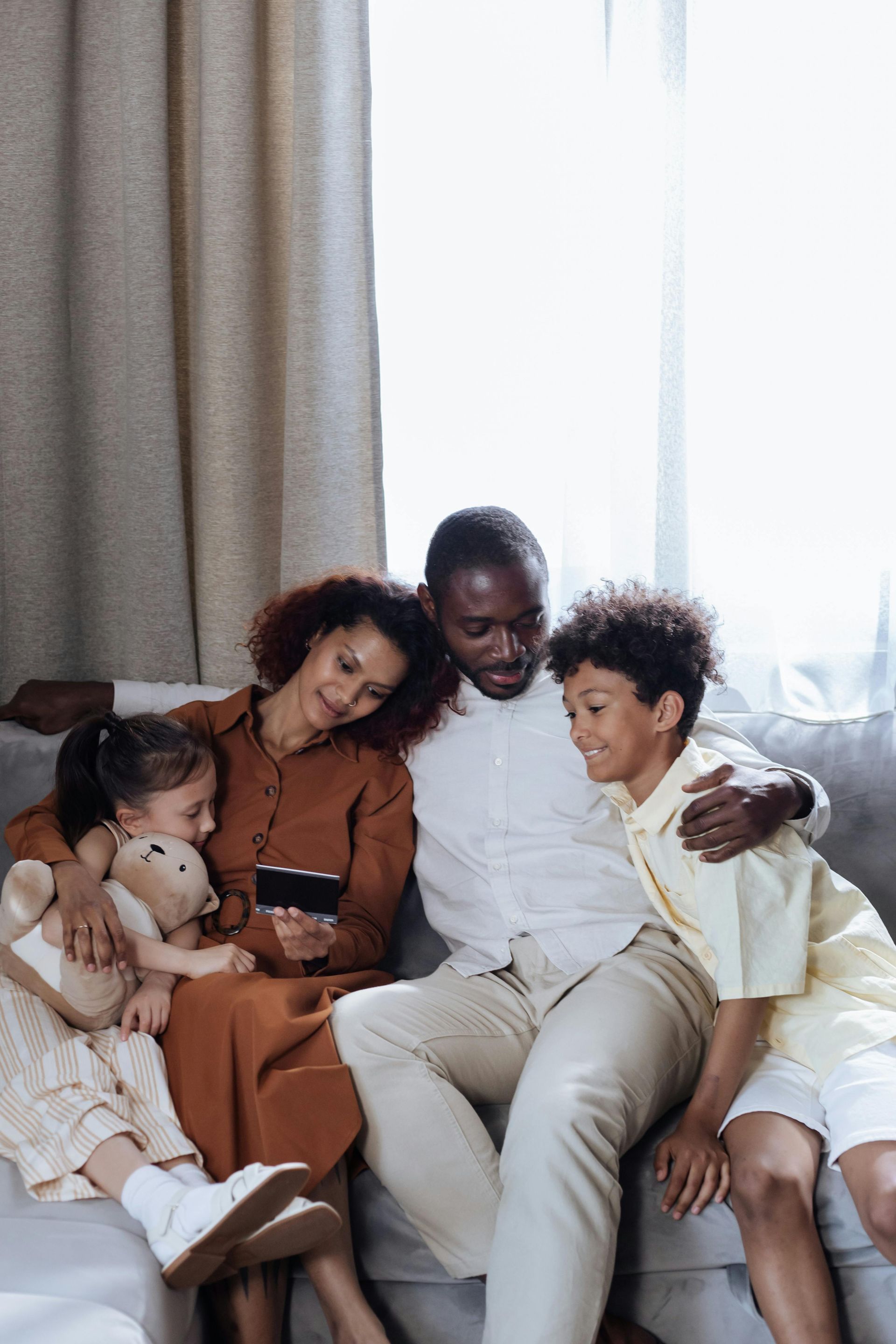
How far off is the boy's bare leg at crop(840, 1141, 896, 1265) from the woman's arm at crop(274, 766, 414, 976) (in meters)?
0.71

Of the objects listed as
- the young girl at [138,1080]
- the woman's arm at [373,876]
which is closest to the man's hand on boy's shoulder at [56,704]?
the young girl at [138,1080]

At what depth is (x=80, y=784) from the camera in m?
1.57

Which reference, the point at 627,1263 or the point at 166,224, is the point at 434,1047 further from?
the point at 166,224

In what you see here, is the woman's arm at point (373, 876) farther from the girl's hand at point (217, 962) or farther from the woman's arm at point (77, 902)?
the woman's arm at point (77, 902)

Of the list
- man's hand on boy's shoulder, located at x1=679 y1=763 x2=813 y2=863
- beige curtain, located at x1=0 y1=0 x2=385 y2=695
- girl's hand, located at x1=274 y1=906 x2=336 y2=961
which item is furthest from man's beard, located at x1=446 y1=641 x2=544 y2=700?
beige curtain, located at x1=0 y1=0 x2=385 y2=695

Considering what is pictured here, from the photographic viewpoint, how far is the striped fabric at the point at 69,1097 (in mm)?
1177

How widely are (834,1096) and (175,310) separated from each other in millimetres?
1935

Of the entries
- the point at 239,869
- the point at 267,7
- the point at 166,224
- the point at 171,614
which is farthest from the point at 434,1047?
the point at 267,7

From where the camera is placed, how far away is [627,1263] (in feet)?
4.03

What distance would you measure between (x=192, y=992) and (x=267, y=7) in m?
1.97

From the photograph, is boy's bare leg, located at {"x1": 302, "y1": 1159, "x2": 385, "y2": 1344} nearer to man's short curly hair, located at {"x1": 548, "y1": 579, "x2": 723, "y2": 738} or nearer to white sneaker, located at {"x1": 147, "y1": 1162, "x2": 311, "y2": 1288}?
white sneaker, located at {"x1": 147, "y1": 1162, "x2": 311, "y2": 1288}

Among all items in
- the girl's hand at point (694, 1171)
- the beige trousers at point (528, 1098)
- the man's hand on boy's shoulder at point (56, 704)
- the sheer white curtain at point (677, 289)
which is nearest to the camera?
the beige trousers at point (528, 1098)

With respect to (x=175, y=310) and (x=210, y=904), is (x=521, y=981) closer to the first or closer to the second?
(x=210, y=904)

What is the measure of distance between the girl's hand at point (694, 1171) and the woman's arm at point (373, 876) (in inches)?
20.7
